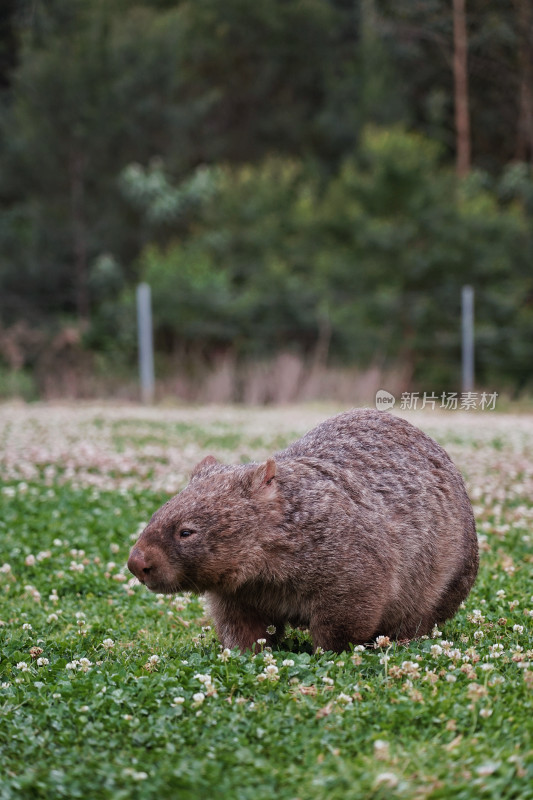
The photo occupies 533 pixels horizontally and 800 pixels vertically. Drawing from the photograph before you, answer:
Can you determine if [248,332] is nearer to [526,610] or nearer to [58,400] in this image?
[58,400]

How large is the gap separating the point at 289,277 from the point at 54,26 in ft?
36.3

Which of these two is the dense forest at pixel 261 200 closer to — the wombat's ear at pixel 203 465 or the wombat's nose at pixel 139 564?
the wombat's ear at pixel 203 465

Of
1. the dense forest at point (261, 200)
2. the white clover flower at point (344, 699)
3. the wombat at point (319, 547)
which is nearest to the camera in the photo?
the white clover flower at point (344, 699)

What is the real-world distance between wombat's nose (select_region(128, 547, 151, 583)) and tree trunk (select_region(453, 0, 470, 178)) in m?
28.2

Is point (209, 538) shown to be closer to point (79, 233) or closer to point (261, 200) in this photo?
point (79, 233)

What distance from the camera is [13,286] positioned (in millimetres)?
28094

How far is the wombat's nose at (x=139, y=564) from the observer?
415 cm

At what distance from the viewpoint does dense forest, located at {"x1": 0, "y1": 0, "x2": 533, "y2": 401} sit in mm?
25766

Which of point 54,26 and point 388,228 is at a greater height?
point 54,26

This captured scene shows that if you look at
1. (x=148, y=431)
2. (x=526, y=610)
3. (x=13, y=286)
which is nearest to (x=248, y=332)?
(x=13, y=286)

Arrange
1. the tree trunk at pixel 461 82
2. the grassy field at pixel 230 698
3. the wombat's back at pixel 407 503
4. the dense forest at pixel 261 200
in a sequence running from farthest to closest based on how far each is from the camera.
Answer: the tree trunk at pixel 461 82
the dense forest at pixel 261 200
the wombat's back at pixel 407 503
the grassy field at pixel 230 698

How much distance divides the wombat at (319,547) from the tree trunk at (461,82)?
2724cm

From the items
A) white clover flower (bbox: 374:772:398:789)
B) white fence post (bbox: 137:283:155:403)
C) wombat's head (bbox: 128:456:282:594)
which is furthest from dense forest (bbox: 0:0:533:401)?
white clover flower (bbox: 374:772:398:789)

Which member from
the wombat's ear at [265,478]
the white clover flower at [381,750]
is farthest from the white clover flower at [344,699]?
the wombat's ear at [265,478]
